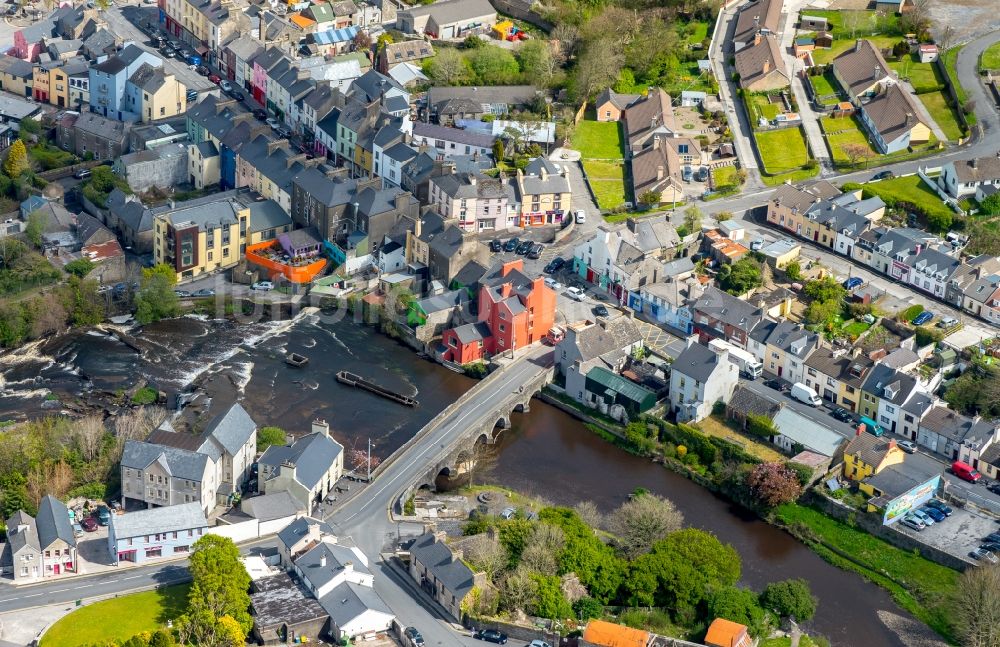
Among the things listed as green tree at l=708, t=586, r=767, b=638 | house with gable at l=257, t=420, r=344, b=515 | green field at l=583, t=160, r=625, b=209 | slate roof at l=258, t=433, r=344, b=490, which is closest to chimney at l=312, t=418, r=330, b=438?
house with gable at l=257, t=420, r=344, b=515

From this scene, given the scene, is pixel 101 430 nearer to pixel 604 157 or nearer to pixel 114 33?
pixel 604 157

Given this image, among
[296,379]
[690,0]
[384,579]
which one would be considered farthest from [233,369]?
[690,0]

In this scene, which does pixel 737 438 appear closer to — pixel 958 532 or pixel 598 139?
pixel 958 532

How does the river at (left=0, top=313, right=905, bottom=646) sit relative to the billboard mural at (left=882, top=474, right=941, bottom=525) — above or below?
below

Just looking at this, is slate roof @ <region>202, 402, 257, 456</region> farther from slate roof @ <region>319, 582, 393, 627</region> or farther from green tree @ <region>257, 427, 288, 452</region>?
slate roof @ <region>319, 582, 393, 627</region>

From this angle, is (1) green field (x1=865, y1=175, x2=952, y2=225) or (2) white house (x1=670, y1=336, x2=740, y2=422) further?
(1) green field (x1=865, y1=175, x2=952, y2=225)

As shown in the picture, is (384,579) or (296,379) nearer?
(384,579)
